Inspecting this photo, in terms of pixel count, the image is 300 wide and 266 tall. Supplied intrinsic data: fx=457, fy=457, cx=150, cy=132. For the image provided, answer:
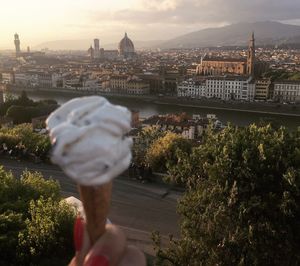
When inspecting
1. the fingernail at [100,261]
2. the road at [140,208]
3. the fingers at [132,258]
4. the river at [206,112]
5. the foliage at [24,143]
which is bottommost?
the river at [206,112]

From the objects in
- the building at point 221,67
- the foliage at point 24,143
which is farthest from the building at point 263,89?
the foliage at point 24,143

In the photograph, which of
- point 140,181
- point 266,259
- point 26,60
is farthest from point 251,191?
point 26,60

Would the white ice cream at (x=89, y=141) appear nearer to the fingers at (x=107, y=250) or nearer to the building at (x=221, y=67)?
the fingers at (x=107, y=250)

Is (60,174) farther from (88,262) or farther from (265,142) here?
(88,262)

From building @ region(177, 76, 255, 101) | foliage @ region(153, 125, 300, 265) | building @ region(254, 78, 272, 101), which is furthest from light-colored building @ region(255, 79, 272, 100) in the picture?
foliage @ region(153, 125, 300, 265)

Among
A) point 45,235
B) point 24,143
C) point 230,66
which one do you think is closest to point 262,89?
point 230,66

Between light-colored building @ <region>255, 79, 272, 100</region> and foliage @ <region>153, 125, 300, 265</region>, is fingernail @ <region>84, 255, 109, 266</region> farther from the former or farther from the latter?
Answer: light-colored building @ <region>255, 79, 272, 100</region>

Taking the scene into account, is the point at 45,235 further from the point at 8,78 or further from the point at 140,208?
the point at 8,78
